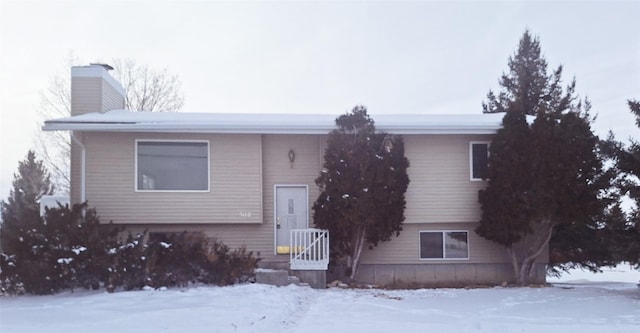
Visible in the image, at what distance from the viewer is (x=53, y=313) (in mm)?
10609

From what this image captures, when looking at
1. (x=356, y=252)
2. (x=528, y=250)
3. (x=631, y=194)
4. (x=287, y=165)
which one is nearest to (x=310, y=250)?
(x=356, y=252)

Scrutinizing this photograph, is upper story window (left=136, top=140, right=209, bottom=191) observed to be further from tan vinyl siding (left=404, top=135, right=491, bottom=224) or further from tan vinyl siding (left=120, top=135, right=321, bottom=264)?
tan vinyl siding (left=404, top=135, right=491, bottom=224)

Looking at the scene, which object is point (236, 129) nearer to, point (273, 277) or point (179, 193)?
point (179, 193)

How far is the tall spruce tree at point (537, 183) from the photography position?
49.6 feet

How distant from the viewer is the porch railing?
1538cm

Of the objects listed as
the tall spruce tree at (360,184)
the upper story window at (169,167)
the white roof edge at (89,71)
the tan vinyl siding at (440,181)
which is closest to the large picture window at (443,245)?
the tan vinyl siding at (440,181)

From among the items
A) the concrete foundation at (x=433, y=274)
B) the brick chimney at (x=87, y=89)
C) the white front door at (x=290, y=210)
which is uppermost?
the brick chimney at (x=87, y=89)

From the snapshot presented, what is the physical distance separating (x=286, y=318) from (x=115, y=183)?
738cm

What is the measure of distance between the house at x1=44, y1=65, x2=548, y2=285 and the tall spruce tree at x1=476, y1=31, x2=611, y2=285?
2.35ft

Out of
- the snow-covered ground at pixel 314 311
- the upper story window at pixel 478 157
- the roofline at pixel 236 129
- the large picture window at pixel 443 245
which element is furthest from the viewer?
the large picture window at pixel 443 245

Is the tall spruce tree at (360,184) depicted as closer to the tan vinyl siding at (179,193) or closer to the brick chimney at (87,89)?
the tan vinyl siding at (179,193)

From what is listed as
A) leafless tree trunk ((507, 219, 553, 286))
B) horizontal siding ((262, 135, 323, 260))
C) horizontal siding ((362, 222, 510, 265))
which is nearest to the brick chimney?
horizontal siding ((262, 135, 323, 260))

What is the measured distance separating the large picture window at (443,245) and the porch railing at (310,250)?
9.57 ft

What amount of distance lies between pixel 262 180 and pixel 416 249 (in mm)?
4395
